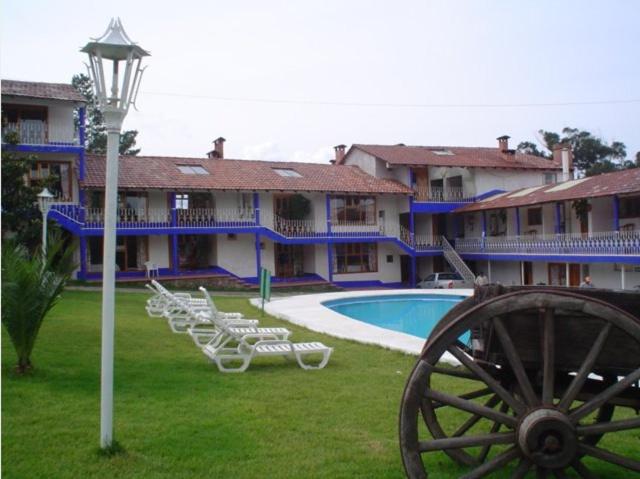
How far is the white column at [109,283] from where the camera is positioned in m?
4.82

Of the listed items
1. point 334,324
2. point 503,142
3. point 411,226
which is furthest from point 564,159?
point 334,324

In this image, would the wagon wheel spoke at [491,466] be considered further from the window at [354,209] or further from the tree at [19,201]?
the window at [354,209]

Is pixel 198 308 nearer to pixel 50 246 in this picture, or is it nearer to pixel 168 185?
pixel 50 246

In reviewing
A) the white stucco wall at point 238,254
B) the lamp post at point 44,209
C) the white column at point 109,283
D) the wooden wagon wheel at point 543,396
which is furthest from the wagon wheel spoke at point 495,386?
the white stucco wall at point 238,254

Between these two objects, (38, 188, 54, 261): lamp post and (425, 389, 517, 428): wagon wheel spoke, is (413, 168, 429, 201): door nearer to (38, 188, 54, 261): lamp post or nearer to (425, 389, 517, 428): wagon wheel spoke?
(38, 188, 54, 261): lamp post

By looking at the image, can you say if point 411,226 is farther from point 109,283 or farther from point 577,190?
point 109,283

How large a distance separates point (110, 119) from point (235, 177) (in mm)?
26163

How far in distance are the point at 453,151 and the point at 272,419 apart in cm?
3432

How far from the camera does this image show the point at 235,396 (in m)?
7.02

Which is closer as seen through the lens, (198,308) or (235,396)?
(235,396)

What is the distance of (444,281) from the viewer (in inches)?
1150

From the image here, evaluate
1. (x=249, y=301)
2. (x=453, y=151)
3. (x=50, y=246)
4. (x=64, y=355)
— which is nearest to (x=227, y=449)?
(x=50, y=246)

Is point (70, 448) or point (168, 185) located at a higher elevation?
point (168, 185)

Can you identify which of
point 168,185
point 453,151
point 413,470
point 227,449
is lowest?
point 227,449
